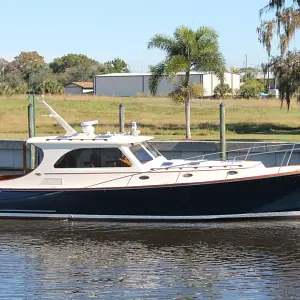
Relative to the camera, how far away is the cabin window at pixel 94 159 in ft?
52.2

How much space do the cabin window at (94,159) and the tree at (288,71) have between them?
56.0ft

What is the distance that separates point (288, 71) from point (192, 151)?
1126cm

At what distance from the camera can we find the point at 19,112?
4344 centimetres

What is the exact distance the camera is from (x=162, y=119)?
3956cm

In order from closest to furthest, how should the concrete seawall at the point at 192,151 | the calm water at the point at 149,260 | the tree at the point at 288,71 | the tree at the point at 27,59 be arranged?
the calm water at the point at 149,260
the concrete seawall at the point at 192,151
the tree at the point at 288,71
the tree at the point at 27,59

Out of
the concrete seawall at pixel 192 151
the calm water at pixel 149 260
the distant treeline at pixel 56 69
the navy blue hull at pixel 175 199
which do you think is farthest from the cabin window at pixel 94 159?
the distant treeline at pixel 56 69

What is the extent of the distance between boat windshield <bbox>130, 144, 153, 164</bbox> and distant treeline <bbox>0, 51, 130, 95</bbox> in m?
80.9

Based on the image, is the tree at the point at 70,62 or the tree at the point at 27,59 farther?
the tree at the point at 27,59

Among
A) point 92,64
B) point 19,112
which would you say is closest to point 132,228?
point 19,112

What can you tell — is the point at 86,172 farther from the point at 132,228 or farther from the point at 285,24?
the point at 285,24

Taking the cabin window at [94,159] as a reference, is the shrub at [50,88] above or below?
above

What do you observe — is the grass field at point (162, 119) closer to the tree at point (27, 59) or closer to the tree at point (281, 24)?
the tree at point (281, 24)

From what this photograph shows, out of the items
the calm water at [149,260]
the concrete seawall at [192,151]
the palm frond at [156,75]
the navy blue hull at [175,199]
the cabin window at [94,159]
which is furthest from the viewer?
the palm frond at [156,75]

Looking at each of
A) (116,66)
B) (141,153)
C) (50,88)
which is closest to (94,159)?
(141,153)
